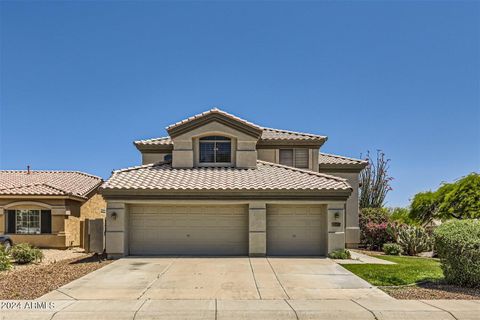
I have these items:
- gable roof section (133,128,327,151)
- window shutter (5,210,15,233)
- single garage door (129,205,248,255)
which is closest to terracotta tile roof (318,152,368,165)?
gable roof section (133,128,327,151)

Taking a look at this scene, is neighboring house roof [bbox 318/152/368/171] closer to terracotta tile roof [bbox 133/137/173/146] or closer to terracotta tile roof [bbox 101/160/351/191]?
terracotta tile roof [bbox 101/160/351/191]

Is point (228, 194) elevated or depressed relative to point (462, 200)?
elevated

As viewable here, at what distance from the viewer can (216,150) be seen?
819 inches

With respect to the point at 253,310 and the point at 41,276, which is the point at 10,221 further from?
the point at 253,310

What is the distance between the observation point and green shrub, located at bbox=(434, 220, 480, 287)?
11484 mm

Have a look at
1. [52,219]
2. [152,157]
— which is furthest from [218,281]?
[52,219]

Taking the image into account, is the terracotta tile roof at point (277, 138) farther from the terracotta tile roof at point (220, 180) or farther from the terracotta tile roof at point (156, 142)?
the terracotta tile roof at point (220, 180)

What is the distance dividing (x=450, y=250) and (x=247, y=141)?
10.8 meters

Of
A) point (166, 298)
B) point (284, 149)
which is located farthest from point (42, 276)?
point (284, 149)

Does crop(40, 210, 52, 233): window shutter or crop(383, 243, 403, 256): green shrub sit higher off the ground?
crop(40, 210, 52, 233): window shutter

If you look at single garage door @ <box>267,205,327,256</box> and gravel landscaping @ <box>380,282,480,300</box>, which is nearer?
gravel landscaping @ <box>380,282,480,300</box>

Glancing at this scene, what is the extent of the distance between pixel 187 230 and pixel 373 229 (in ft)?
36.0

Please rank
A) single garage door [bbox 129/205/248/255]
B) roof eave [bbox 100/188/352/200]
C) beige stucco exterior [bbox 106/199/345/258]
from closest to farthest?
beige stucco exterior [bbox 106/199/345/258], roof eave [bbox 100/188/352/200], single garage door [bbox 129/205/248/255]

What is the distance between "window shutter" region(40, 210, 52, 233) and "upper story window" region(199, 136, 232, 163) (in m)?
9.95
